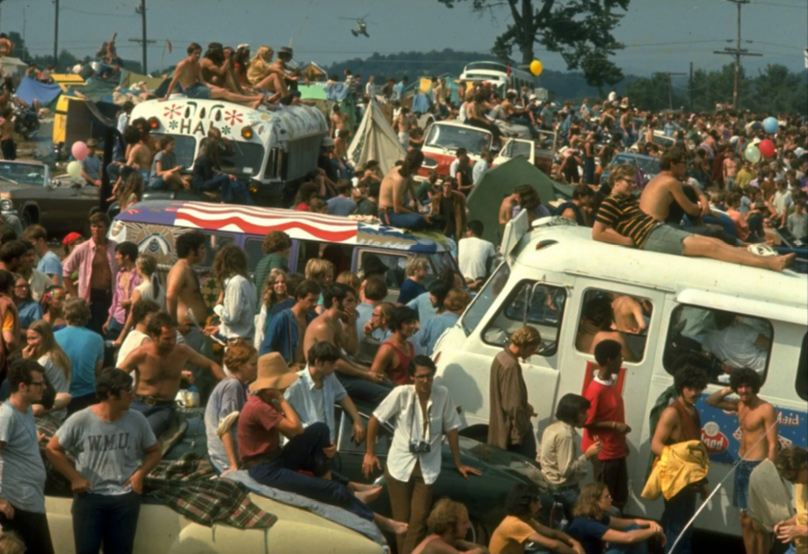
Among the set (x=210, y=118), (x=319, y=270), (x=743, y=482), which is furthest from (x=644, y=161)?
(x=743, y=482)

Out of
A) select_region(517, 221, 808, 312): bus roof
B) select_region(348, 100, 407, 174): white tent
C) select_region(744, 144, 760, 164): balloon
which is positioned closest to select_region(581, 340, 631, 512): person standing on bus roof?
select_region(517, 221, 808, 312): bus roof

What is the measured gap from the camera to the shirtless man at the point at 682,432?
29.9 feet

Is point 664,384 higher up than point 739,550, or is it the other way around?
point 664,384

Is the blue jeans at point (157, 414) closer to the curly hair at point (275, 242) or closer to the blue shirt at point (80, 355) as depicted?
the blue shirt at point (80, 355)

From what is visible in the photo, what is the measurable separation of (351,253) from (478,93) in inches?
640

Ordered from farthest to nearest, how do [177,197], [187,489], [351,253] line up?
[177,197], [351,253], [187,489]

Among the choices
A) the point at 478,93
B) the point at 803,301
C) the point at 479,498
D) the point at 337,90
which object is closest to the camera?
the point at 479,498

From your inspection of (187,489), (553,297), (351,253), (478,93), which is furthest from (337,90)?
(187,489)

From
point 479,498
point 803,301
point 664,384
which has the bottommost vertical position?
point 479,498

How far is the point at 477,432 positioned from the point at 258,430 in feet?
7.83

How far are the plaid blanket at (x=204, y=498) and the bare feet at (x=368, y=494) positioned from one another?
0.98 m

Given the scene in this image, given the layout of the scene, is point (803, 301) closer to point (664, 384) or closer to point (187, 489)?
point (664, 384)

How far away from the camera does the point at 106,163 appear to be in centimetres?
1822

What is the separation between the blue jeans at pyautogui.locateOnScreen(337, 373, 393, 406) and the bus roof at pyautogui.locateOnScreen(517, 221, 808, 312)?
4.60 ft
